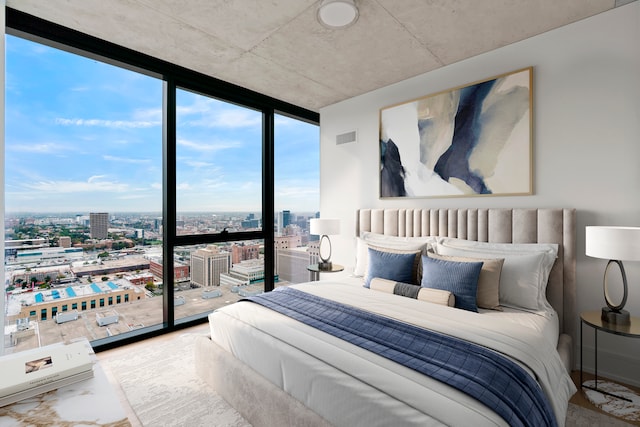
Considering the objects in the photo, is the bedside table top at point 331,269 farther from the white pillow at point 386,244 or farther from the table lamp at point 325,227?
the white pillow at point 386,244

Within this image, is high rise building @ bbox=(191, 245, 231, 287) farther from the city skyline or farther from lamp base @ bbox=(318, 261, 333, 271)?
lamp base @ bbox=(318, 261, 333, 271)

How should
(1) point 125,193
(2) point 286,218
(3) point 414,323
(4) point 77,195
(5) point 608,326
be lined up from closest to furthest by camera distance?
(3) point 414,323, (5) point 608,326, (4) point 77,195, (1) point 125,193, (2) point 286,218

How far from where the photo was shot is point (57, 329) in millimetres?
2623

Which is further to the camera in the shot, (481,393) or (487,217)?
(487,217)

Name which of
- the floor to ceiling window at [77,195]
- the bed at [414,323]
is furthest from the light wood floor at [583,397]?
the floor to ceiling window at [77,195]

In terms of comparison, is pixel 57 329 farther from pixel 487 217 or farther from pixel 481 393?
pixel 487 217

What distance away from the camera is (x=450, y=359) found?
1.45 meters

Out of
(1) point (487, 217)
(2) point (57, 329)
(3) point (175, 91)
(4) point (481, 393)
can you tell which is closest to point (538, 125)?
A: (1) point (487, 217)

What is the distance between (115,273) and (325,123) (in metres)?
3.05

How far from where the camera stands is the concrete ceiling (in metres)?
2.28

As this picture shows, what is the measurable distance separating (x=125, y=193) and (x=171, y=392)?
71.4 inches

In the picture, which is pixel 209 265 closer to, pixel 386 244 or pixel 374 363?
pixel 386 244

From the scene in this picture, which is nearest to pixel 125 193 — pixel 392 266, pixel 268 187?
pixel 268 187

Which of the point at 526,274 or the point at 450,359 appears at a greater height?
the point at 526,274
